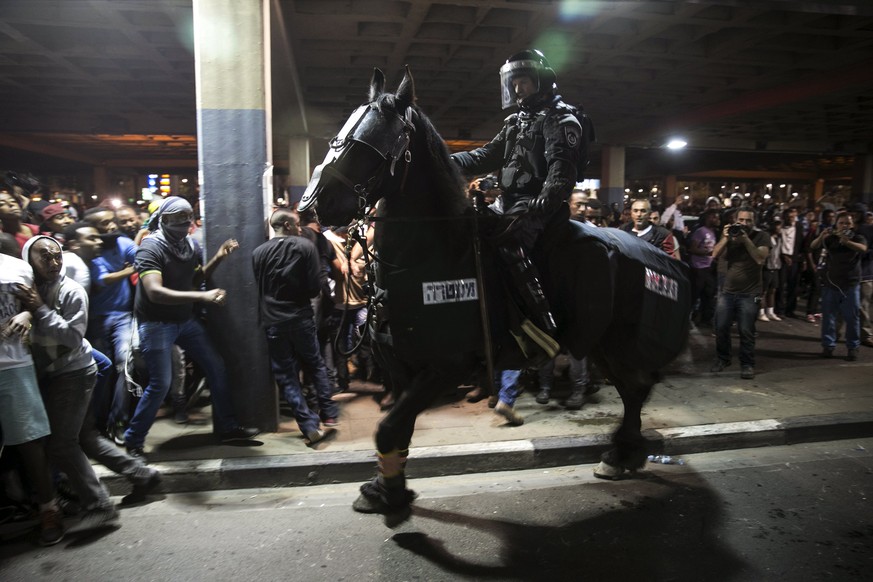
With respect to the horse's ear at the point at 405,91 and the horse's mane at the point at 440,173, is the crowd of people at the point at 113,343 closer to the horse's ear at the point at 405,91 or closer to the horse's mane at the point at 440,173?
the horse's mane at the point at 440,173

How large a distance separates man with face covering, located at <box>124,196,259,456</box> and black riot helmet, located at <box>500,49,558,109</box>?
249cm

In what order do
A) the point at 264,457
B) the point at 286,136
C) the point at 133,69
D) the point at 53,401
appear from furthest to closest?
1. the point at 286,136
2. the point at 133,69
3. the point at 264,457
4. the point at 53,401

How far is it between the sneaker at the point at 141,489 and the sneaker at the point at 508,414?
9.73 feet

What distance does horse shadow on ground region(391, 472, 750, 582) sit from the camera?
127 inches

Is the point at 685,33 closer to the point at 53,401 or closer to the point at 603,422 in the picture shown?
the point at 603,422

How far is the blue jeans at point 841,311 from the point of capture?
310 inches

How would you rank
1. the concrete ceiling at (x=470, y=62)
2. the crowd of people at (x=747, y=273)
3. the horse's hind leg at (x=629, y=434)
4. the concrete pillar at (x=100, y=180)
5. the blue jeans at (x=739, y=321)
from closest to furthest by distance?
the horse's hind leg at (x=629, y=434) → the crowd of people at (x=747, y=273) → the blue jeans at (x=739, y=321) → the concrete ceiling at (x=470, y=62) → the concrete pillar at (x=100, y=180)

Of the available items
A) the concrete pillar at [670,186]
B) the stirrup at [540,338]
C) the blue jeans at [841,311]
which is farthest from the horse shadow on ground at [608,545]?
the concrete pillar at [670,186]

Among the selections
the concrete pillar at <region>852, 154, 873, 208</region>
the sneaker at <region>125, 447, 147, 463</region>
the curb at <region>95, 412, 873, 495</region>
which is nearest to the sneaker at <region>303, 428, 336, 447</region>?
the curb at <region>95, 412, 873, 495</region>

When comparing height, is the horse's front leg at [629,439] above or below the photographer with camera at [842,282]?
below

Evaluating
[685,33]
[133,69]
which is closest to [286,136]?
[133,69]

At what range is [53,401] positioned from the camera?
3.62m

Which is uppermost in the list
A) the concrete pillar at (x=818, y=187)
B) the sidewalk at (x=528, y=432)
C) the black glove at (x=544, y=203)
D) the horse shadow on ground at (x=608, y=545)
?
the concrete pillar at (x=818, y=187)

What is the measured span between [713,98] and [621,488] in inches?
514
